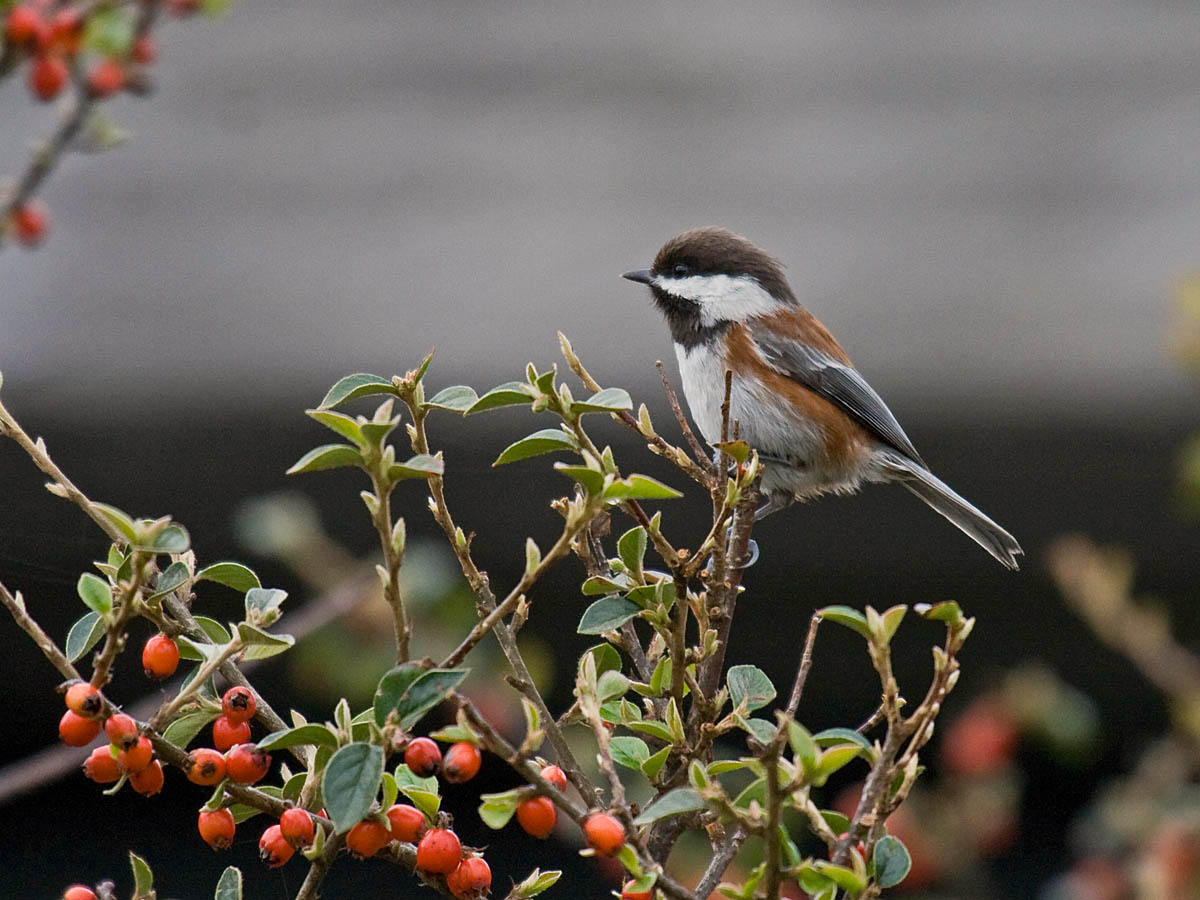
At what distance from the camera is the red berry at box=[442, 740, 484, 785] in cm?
95

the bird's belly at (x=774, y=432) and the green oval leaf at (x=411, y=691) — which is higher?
the green oval leaf at (x=411, y=691)

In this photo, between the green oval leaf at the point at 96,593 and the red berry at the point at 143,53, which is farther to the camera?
the red berry at the point at 143,53

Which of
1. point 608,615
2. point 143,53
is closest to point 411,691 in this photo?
point 608,615

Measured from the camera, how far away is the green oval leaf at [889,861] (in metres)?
1.05

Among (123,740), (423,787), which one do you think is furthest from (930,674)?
(123,740)

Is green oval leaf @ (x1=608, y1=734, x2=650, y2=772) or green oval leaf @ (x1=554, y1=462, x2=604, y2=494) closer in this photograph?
green oval leaf @ (x1=554, y1=462, x2=604, y2=494)

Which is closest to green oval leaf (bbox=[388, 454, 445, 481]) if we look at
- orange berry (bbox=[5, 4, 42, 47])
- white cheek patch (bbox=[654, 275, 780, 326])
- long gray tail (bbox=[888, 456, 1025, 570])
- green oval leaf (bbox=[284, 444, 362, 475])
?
green oval leaf (bbox=[284, 444, 362, 475])

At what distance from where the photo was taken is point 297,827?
1.01m

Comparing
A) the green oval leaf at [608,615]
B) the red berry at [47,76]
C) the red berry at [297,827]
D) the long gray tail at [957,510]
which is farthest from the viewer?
the long gray tail at [957,510]

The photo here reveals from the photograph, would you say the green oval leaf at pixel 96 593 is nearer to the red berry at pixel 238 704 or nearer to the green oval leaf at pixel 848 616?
the red berry at pixel 238 704

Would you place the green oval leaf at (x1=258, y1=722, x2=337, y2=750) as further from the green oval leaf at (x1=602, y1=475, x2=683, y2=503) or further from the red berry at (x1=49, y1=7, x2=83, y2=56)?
the red berry at (x1=49, y1=7, x2=83, y2=56)

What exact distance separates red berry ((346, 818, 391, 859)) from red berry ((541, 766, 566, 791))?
147 mm

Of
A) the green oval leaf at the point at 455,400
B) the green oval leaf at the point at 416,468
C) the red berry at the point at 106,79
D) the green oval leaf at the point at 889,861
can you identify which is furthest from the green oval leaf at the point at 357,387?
the red berry at the point at 106,79

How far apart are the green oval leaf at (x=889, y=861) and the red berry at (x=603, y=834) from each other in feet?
0.80
